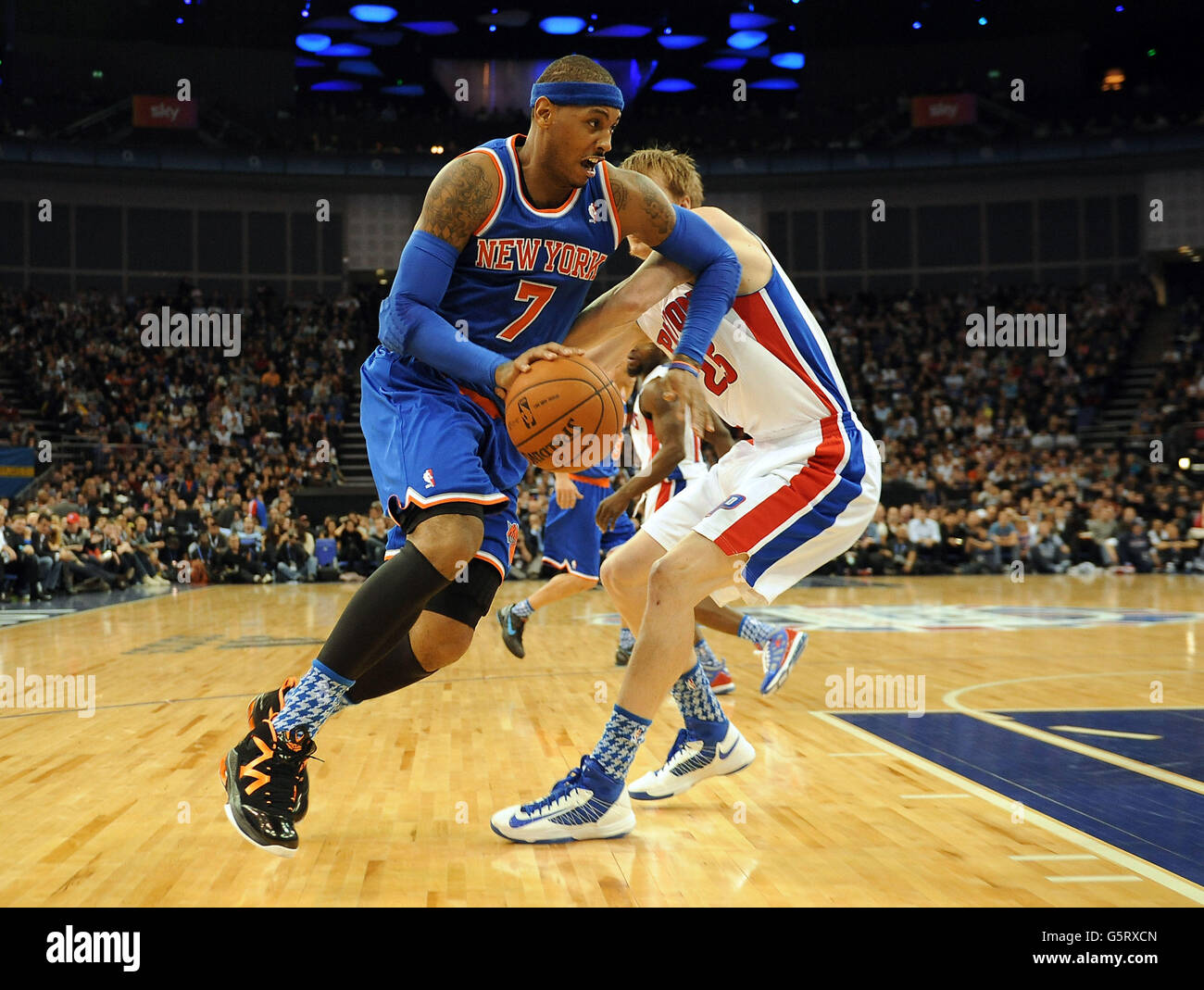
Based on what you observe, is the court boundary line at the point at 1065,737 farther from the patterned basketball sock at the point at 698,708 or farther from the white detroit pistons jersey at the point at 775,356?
the white detroit pistons jersey at the point at 775,356

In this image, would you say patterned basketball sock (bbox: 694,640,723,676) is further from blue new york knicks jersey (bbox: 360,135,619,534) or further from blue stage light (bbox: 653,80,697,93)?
blue stage light (bbox: 653,80,697,93)

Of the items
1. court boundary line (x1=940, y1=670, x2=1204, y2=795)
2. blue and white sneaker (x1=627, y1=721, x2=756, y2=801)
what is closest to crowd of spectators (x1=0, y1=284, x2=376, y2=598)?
court boundary line (x1=940, y1=670, x2=1204, y2=795)

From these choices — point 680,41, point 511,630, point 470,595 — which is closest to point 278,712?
point 470,595

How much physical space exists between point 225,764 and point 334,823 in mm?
409

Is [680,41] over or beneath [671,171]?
over

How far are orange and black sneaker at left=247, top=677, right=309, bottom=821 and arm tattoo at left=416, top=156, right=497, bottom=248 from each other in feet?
4.25

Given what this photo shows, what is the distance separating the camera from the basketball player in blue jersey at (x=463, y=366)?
299cm

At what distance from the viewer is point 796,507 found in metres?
3.61

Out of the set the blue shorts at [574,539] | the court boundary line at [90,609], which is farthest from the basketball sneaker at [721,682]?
the court boundary line at [90,609]

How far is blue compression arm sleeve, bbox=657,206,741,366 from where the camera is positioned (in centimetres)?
343

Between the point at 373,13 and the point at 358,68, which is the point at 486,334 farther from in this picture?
the point at 358,68

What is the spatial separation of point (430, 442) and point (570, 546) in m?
4.27
